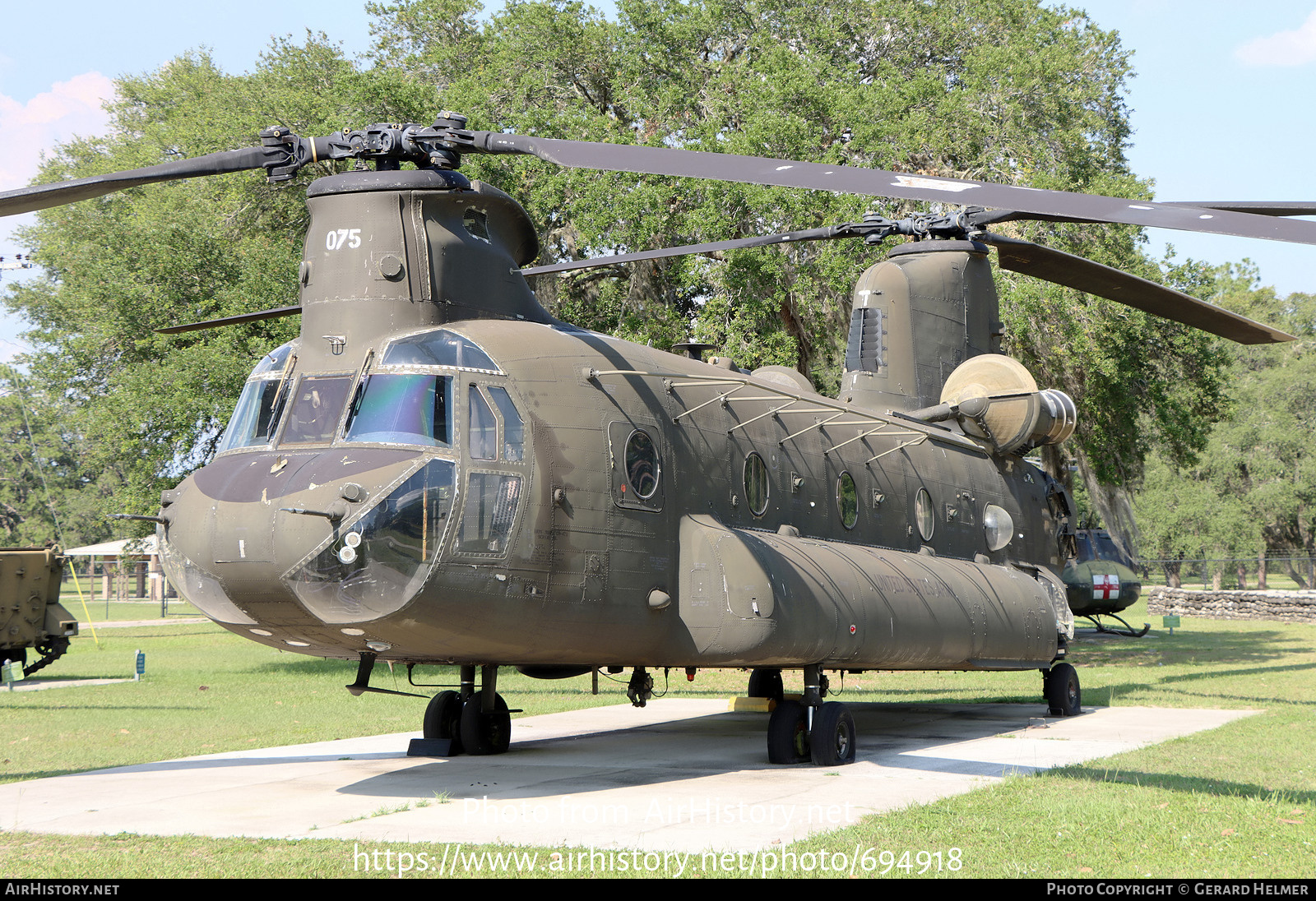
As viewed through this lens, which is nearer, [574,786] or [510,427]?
[510,427]

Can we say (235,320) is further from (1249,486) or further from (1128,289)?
(1249,486)

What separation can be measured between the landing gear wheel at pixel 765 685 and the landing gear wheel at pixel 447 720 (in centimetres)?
527

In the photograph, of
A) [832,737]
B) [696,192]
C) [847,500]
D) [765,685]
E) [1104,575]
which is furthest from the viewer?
[1104,575]

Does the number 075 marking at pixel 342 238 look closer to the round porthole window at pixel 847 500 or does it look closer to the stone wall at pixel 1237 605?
the round porthole window at pixel 847 500

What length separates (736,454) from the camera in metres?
11.0

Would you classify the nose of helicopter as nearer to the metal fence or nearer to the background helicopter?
the background helicopter

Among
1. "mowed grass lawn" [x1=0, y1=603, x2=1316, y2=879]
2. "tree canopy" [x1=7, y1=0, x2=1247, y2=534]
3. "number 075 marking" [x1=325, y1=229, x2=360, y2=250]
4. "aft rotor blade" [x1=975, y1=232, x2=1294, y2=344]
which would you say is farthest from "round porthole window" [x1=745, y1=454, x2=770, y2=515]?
"tree canopy" [x1=7, y1=0, x2=1247, y2=534]

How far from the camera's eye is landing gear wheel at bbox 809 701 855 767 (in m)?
10.7

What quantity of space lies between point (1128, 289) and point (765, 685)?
275 inches

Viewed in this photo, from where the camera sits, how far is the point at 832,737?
1073cm

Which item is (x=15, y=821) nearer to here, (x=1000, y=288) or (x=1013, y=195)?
(x=1013, y=195)

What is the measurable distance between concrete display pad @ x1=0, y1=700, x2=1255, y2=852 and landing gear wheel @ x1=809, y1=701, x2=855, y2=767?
0.41 ft

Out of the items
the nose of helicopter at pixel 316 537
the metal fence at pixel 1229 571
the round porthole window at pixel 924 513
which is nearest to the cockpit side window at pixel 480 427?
the nose of helicopter at pixel 316 537

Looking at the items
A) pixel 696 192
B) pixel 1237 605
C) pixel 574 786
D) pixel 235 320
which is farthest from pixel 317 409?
pixel 1237 605
